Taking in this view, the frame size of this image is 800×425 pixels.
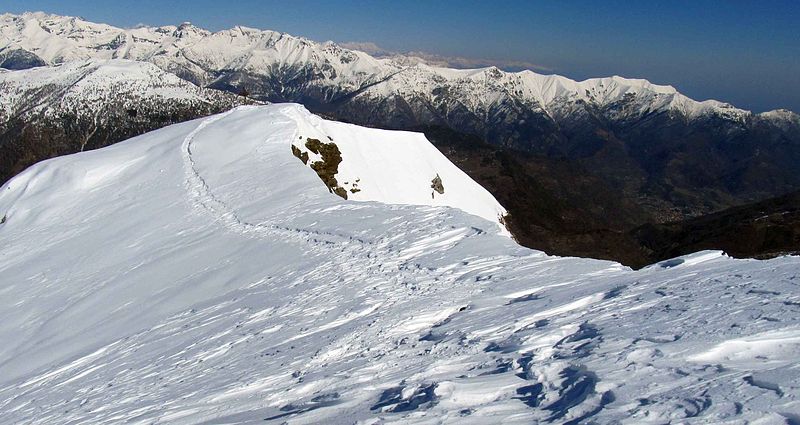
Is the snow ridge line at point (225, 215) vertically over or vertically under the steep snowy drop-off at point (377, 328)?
over

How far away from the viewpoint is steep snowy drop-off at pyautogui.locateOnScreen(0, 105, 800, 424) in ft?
25.9

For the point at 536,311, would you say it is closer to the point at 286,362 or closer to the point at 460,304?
the point at 460,304

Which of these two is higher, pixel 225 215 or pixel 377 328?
pixel 225 215

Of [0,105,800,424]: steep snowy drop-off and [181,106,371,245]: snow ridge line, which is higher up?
[181,106,371,245]: snow ridge line

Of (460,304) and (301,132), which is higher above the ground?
(301,132)

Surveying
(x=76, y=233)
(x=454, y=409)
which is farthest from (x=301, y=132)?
(x=454, y=409)

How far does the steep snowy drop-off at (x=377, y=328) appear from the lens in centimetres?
789

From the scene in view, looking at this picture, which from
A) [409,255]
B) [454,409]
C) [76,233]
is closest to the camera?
[454,409]

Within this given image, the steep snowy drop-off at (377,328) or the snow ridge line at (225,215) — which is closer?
the steep snowy drop-off at (377,328)

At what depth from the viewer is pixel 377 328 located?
1255 centimetres

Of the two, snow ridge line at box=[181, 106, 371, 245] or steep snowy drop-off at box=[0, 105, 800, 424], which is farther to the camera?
snow ridge line at box=[181, 106, 371, 245]

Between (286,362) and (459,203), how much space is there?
69.1m

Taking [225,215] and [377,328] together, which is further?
[225,215]

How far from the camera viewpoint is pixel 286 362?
1165cm
